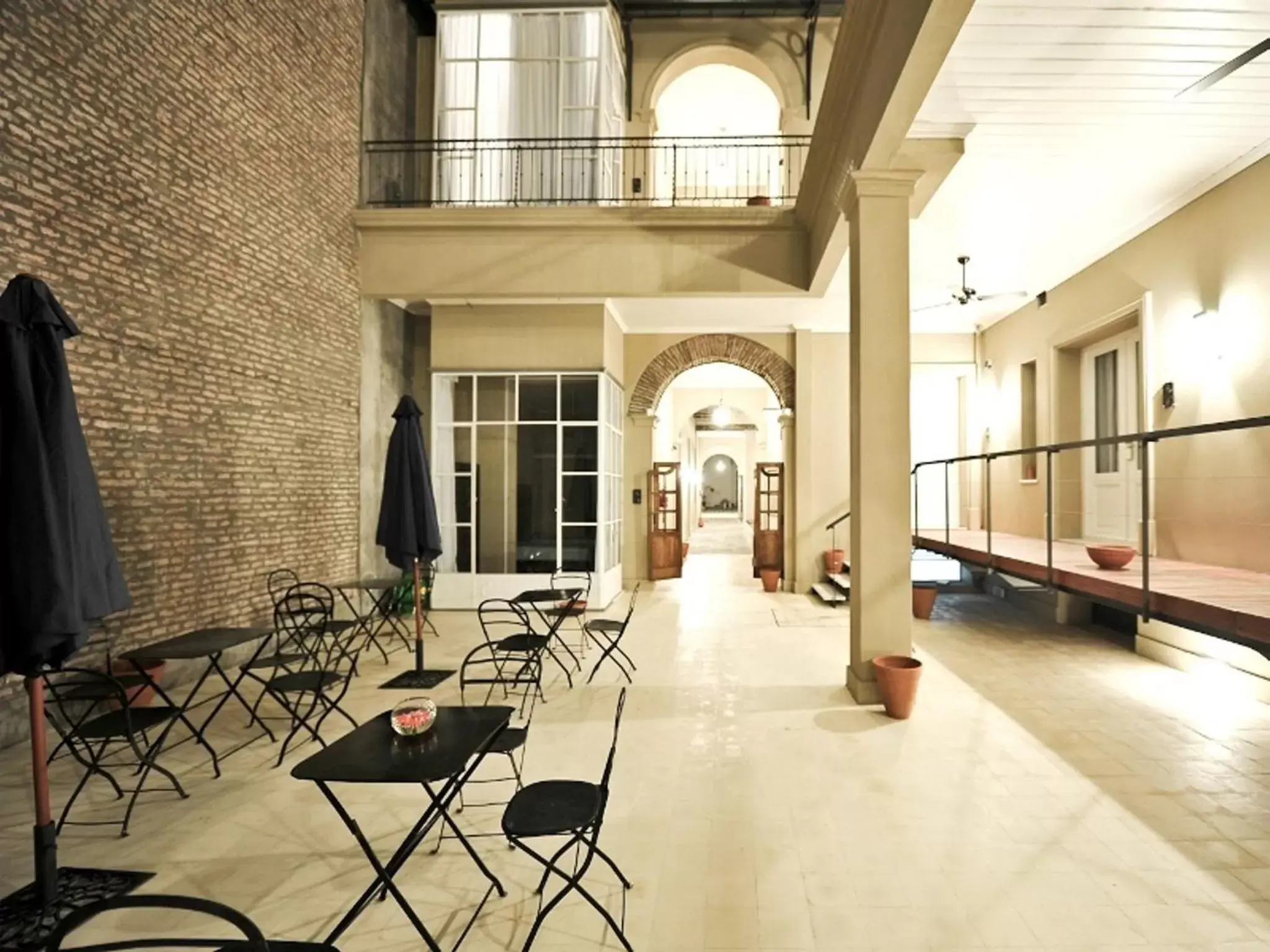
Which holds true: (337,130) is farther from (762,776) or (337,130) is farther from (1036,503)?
(1036,503)

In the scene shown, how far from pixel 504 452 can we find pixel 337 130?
371 centimetres

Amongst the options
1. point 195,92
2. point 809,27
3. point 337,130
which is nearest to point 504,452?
point 337,130

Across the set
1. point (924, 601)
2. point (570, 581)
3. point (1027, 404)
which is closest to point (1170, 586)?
point (924, 601)

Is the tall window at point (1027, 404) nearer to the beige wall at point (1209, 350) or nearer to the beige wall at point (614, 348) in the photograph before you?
the beige wall at point (1209, 350)

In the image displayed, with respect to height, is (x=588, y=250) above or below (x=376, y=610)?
above

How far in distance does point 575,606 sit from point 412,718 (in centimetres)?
388

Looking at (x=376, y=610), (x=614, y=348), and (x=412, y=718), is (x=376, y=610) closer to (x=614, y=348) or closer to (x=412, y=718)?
(x=614, y=348)

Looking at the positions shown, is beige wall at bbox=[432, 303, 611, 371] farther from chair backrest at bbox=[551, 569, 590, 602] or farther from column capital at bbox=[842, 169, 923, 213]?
column capital at bbox=[842, 169, 923, 213]

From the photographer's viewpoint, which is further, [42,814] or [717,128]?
[717,128]

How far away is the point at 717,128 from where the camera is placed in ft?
38.1

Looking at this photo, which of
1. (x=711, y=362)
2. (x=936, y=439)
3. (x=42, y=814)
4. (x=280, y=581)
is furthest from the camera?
(x=936, y=439)

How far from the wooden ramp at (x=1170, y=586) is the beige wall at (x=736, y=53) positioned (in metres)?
6.14

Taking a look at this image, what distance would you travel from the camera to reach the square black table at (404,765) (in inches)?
78.2

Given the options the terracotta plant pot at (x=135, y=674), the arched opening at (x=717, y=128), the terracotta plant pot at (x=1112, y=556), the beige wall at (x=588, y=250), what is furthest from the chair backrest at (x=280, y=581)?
the arched opening at (x=717, y=128)
